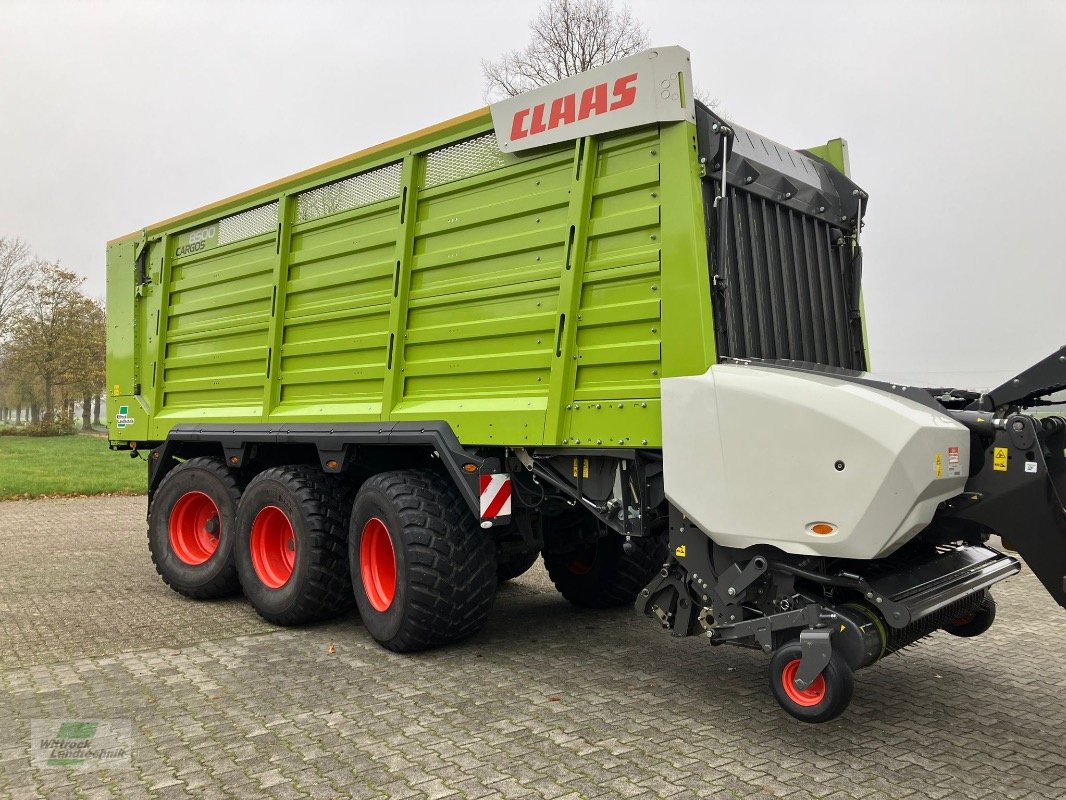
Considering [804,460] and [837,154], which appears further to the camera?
[837,154]

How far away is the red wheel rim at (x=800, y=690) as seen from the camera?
350 cm

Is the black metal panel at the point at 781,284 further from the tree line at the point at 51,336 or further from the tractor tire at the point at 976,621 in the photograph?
the tree line at the point at 51,336

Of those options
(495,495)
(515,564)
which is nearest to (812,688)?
(495,495)

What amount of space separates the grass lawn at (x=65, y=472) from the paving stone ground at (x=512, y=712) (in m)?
9.94

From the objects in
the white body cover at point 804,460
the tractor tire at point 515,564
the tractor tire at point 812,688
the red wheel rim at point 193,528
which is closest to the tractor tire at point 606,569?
the tractor tire at point 515,564

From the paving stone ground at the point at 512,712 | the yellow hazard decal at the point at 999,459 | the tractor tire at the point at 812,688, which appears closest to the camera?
the paving stone ground at the point at 512,712

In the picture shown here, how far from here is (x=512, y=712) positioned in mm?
4090

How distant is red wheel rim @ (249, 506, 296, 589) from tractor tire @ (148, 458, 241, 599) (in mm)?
367

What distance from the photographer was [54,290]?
35875mm

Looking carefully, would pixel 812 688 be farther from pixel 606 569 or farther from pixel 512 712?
pixel 606 569

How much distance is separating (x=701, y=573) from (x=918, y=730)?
1.16m

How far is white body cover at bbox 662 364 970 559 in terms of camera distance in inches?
134

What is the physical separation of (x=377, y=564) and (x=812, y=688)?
2822 millimetres

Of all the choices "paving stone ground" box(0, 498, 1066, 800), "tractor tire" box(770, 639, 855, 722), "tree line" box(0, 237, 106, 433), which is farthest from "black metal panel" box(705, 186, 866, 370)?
"tree line" box(0, 237, 106, 433)
